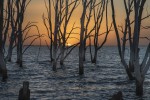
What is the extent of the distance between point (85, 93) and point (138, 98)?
313cm

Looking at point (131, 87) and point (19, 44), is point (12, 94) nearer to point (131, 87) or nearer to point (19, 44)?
point (131, 87)

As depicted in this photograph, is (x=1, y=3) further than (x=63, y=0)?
No

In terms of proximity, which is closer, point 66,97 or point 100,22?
point 66,97

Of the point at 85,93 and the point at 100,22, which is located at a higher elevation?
the point at 100,22

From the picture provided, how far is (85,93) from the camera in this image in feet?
56.3

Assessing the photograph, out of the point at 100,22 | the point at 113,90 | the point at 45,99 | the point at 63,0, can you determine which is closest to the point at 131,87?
the point at 113,90

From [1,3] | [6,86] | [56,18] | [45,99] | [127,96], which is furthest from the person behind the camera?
[56,18]

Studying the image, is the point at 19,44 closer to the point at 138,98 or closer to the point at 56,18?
the point at 56,18

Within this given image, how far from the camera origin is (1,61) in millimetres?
17859

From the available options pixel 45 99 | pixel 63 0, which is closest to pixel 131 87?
pixel 45 99

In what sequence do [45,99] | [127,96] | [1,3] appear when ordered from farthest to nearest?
[1,3] → [127,96] → [45,99]

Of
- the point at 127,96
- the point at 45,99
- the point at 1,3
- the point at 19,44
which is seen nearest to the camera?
→ the point at 45,99

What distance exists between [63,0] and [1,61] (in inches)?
410

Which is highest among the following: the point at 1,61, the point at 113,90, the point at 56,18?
the point at 56,18
